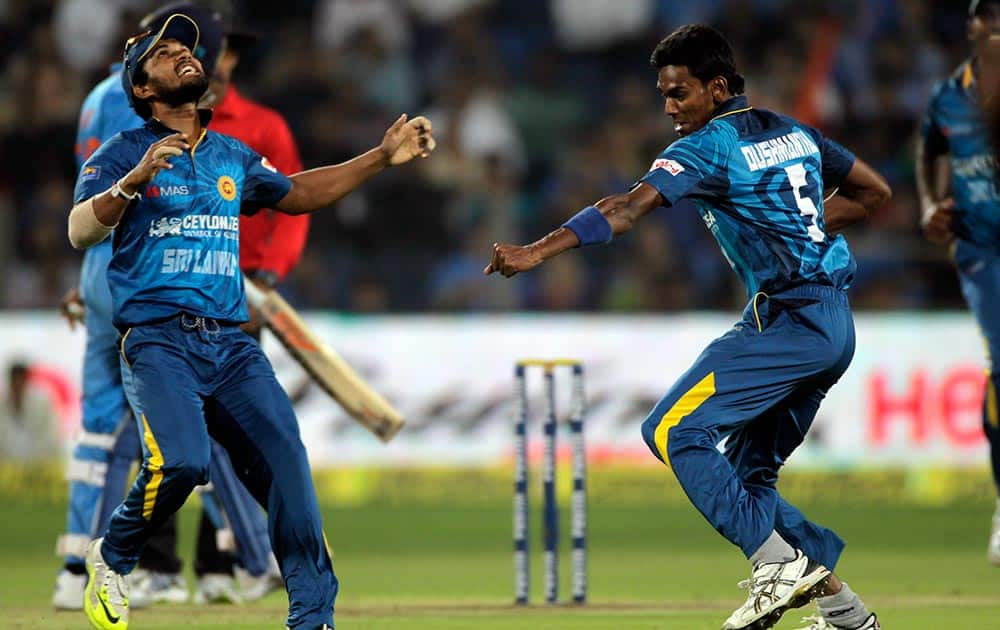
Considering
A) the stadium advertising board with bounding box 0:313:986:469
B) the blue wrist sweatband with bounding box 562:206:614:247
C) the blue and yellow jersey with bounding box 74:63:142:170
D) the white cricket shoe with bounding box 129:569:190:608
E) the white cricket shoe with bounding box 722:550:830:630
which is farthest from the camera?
the stadium advertising board with bounding box 0:313:986:469

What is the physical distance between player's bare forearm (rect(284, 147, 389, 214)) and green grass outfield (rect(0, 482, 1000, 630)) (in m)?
A: 1.81

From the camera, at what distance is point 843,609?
19.5ft

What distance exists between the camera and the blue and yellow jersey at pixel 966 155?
8.57 m

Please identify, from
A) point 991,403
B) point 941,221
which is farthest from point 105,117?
point 991,403

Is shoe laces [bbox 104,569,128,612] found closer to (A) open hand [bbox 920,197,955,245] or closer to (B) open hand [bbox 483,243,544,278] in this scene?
(B) open hand [bbox 483,243,544,278]

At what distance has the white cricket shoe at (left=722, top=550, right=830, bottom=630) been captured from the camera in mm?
5691

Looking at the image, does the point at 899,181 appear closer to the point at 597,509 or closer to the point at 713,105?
the point at 597,509

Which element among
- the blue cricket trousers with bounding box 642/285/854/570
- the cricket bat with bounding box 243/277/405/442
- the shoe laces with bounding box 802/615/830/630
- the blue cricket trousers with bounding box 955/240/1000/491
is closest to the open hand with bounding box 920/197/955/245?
the blue cricket trousers with bounding box 955/240/1000/491

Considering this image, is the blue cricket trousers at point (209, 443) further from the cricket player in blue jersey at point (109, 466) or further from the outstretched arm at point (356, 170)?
the cricket player in blue jersey at point (109, 466)

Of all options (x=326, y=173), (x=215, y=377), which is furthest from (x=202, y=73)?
(x=215, y=377)

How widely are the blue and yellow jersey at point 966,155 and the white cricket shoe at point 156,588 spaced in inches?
171

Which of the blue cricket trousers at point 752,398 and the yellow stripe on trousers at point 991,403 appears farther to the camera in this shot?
the yellow stripe on trousers at point 991,403

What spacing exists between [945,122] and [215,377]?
15.1 feet

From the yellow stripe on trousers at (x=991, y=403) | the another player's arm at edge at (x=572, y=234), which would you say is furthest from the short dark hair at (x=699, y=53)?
the yellow stripe on trousers at (x=991, y=403)
